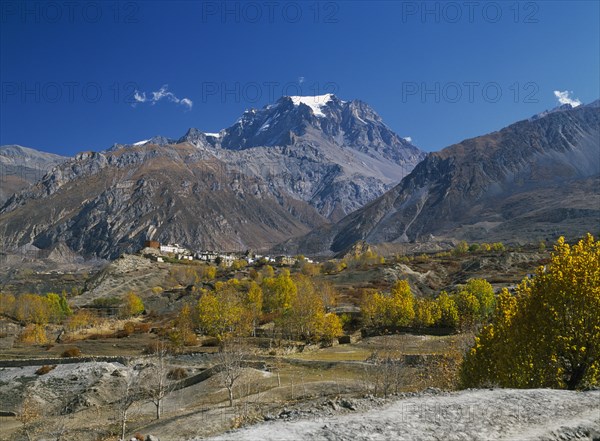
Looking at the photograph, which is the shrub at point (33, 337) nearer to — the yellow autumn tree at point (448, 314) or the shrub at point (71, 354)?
the shrub at point (71, 354)

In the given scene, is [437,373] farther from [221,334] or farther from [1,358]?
[1,358]

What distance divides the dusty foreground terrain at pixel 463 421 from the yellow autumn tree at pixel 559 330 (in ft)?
8.89

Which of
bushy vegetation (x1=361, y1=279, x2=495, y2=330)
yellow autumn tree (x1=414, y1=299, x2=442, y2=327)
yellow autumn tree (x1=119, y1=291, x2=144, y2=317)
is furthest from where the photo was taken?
yellow autumn tree (x1=119, y1=291, x2=144, y2=317)

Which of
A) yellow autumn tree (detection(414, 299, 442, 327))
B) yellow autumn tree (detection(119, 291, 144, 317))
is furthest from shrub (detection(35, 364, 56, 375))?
yellow autumn tree (detection(119, 291, 144, 317))

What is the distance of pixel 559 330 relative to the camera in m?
24.3

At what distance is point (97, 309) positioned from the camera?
163125 millimetres

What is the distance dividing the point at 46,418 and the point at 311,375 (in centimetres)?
2715

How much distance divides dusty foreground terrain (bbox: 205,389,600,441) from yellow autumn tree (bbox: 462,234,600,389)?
2.71 m

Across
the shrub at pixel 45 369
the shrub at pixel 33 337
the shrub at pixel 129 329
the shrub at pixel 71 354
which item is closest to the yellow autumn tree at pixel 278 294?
the shrub at pixel 129 329

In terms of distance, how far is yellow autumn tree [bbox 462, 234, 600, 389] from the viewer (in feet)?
78.8

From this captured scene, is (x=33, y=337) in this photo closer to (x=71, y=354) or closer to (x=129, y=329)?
(x=129, y=329)

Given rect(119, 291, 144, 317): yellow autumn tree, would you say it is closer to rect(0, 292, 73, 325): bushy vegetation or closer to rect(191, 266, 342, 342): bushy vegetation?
rect(0, 292, 73, 325): bushy vegetation

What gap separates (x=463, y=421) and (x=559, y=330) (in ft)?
28.9

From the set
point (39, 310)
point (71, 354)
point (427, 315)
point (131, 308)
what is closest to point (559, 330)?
point (427, 315)
